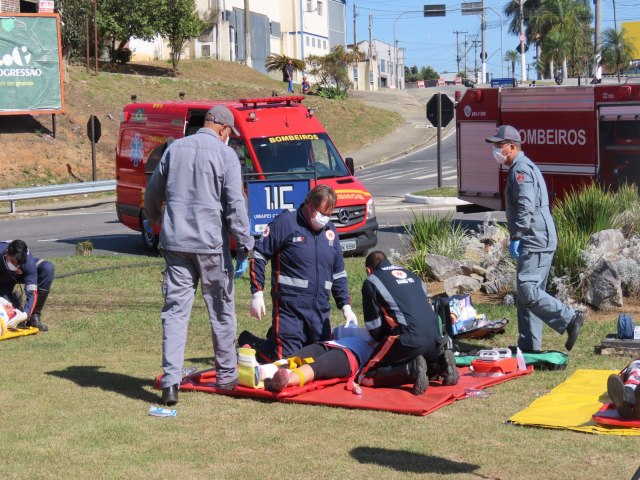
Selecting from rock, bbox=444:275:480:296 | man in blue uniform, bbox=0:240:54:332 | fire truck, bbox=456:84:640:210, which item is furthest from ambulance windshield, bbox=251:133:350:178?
man in blue uniform, bbox=0:240:54:332

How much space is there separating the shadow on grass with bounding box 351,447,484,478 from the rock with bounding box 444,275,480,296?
606 cm

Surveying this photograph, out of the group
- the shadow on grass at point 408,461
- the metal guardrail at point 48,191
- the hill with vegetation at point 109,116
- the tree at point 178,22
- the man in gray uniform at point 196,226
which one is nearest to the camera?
the shadow on grass at point 408,461

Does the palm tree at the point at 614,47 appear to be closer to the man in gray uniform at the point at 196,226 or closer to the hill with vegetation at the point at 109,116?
the hill with vegetation at the point at 109,116

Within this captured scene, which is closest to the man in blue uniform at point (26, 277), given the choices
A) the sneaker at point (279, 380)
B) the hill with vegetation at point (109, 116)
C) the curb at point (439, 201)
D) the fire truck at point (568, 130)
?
the sneaker at point (279, 380)

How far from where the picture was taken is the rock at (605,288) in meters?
11.1

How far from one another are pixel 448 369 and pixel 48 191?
73.4ft

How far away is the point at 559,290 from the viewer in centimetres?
1154

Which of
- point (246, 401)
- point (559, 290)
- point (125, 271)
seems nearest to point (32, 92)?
point (125, 271)

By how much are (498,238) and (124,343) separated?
5.82 metres

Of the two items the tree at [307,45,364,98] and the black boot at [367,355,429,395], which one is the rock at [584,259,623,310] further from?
the tree at [307,45,364,98]

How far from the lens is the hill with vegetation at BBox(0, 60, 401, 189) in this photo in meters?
35.2

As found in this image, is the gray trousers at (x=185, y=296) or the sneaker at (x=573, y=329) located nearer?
the gray trousers at (x=185, y=296)

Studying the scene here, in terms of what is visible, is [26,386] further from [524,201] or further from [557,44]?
[557,44]

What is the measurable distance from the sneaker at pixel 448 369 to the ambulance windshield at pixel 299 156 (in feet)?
29.4
